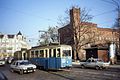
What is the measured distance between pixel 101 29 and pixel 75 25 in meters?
36.3

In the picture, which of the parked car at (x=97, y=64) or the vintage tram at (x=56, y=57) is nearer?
Result: the vintage tram at (x=56, y=57)

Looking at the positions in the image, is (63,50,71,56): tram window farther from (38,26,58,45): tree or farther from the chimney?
(38,26,58,45): tree

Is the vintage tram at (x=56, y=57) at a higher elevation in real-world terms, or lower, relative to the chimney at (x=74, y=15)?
lower

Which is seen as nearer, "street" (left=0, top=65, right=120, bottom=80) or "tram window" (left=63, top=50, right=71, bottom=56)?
"street" (left=0, top=65, right=120, bottom=80)

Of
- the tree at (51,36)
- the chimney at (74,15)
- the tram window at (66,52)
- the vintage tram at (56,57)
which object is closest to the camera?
the vintage tram at (56,57)

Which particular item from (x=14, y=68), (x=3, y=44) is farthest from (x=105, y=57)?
(x=3, y=44)

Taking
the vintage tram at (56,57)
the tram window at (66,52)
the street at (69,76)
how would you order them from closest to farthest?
the street at (69,76) < the vintage tram at (56,57) < the tram window at (66,52)

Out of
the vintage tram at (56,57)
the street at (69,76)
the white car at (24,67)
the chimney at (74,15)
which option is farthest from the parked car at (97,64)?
the chimney at (74,15)

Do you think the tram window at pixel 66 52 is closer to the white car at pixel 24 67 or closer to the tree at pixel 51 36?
the white car at pixel 24 67

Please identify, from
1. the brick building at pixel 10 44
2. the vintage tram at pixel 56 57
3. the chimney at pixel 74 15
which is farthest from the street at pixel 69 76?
the brick building at pixel 10 44

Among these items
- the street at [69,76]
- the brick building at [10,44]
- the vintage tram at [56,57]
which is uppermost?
the brick building at [10,44]

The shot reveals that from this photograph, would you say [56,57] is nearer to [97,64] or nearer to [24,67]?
[24,67]

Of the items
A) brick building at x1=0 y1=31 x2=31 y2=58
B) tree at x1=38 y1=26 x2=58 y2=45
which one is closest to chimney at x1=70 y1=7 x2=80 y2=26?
tree at x1=38 y1=26 x2=58 y2=45

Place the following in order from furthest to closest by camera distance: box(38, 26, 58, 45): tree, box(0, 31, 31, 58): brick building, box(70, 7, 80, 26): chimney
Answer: box(0, 31, 31, 58): brick building → box(38, 26, 58, 45): tree → box(70, 7, 80, 26): chimney
